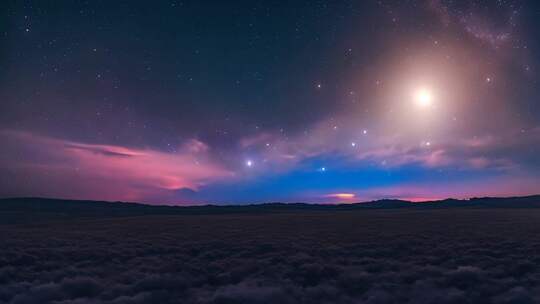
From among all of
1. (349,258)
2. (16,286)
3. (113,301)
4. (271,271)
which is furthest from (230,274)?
(16,286)

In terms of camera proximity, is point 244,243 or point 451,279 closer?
point 451,279

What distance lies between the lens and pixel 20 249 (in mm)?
23703

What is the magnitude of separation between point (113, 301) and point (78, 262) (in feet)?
26.3

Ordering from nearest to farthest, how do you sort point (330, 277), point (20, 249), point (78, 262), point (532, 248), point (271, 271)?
point (330, 277) < point (271, 271) < point (78, 262) < point (532, 248) < point (20, 249)

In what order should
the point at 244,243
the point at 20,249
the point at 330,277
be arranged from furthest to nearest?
1. the point at 244,243
2. the point at 20,249
3. the point at 330,277

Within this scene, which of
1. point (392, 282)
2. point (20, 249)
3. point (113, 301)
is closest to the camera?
point (113, 301)

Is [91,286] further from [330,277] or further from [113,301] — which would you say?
[330,277]

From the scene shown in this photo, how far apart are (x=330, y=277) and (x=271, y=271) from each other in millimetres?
2735

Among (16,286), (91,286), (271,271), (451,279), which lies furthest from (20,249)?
(451,279)

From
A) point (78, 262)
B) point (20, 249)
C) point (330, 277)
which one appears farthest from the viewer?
point (20, 249)

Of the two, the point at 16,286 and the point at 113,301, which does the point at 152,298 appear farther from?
the point at 16,286

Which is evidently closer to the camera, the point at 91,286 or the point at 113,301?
the point at 113,301

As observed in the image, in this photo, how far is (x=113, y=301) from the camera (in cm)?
1319

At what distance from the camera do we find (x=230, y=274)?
658 inches
